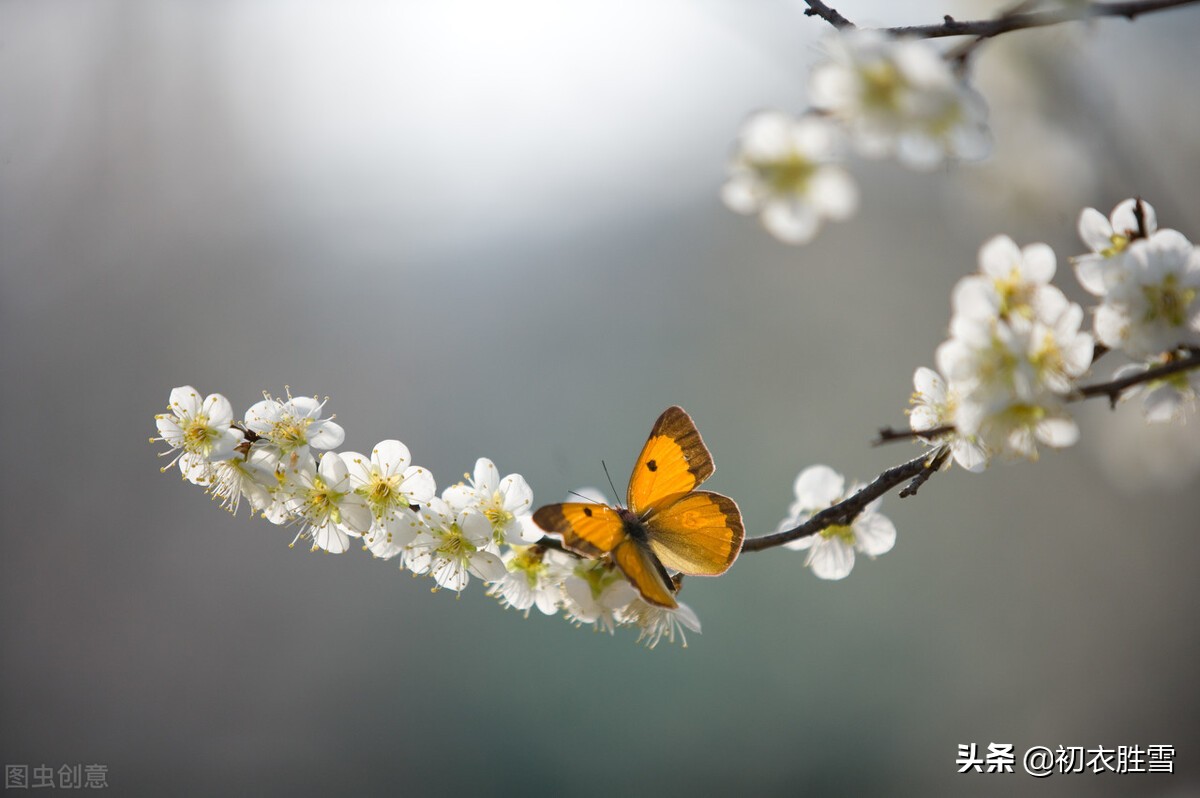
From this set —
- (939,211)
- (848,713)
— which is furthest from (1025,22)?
(939,211)

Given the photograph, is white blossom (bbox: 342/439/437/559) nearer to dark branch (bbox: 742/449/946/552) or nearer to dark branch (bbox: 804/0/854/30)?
dark branch (bbox: 742/449/946/552)

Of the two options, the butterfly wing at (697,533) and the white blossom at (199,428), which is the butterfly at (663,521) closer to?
the butterfly wing at (697,533)

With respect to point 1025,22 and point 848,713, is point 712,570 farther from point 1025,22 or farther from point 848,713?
point 848,713

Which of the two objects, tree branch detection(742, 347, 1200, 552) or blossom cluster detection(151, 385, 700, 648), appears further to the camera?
blossom cluster detection(151, 385, 700, 648)

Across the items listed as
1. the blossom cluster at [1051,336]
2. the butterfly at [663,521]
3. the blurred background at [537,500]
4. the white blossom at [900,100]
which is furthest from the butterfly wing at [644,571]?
the blurred background at [537,500]

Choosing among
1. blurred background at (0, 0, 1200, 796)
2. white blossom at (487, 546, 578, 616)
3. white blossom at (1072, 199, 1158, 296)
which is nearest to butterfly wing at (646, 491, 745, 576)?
white blossom at (487, 546, 578, 616)

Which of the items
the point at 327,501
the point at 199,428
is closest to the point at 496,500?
the point at 327,501
